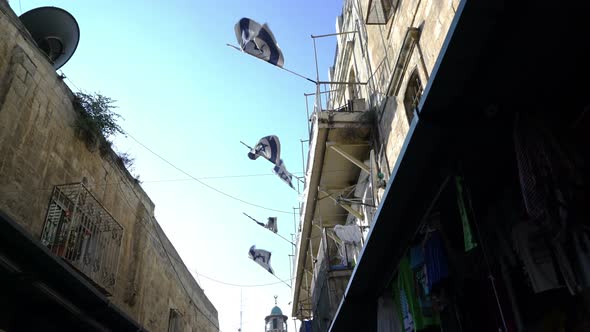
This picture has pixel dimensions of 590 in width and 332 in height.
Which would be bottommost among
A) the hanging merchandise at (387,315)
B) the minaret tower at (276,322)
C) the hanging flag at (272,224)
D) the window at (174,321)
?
the hanging merchandise at (387,315)

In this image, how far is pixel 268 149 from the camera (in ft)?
47.9

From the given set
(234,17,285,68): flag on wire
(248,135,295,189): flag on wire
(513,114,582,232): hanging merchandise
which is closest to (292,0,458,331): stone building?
(234,17,285,68): flag on wire

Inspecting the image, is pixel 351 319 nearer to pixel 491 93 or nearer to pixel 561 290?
pixel 561 290

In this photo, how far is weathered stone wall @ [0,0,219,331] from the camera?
6777mm

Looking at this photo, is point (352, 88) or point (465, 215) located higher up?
point (352, 88)

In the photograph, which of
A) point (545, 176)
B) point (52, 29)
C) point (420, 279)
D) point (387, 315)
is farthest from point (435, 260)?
point (52, 29)

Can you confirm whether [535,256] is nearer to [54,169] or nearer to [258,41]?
[54,169]

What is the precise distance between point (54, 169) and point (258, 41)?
18.2ft

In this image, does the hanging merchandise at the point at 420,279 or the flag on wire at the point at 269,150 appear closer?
the hanging merchandise at the point at 420,279

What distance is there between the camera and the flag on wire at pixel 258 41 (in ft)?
35.3

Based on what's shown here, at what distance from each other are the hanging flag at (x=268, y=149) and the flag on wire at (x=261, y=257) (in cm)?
635

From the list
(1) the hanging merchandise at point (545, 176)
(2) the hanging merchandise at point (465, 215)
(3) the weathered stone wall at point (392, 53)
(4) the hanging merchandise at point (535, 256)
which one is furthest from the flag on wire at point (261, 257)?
(1) the hanging merchandise at point (545, 176)

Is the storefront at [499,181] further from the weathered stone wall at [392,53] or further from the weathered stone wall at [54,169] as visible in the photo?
the weathered stone wall at [54,169]

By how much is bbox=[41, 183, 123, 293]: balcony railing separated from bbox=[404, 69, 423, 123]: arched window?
6180 mm
